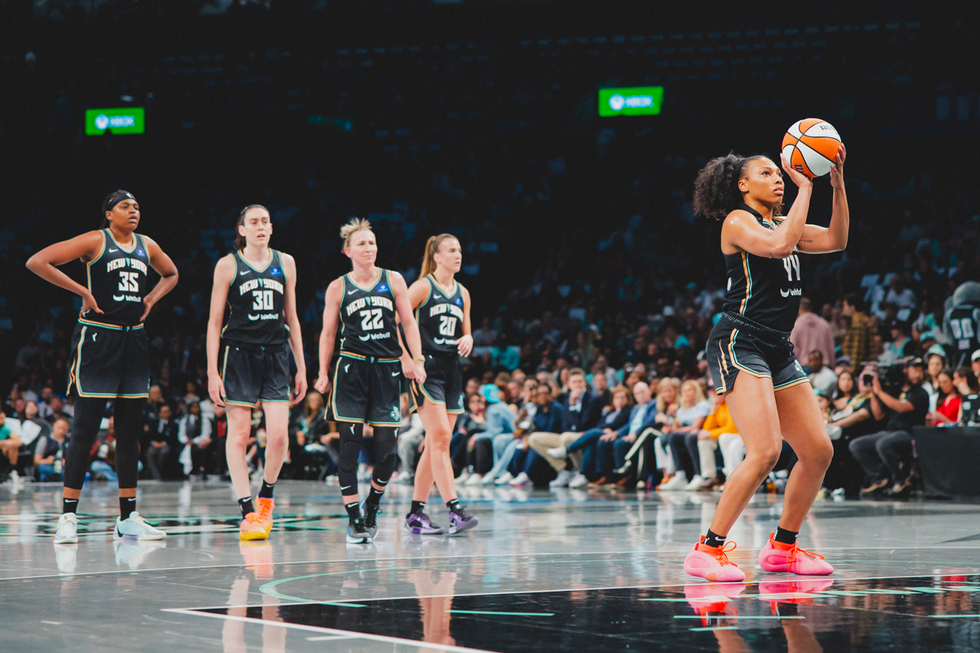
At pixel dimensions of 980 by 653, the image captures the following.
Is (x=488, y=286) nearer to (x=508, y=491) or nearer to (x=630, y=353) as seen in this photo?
(x=630, y=353)

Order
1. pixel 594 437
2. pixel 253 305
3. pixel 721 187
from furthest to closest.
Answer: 1. pixel 594 437
2. pixel 253 305
3. pixel 721 187

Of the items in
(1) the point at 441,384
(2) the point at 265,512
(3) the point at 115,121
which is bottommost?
(2) the point at 265,512

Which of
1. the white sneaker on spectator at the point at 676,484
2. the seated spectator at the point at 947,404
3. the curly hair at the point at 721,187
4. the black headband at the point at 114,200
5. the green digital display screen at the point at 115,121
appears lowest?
the white sneaker on spectator at the point at 676,484

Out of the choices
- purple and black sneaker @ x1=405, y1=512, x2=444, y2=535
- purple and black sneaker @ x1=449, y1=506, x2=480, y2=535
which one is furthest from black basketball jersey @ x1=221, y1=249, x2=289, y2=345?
purple and black sneaker @ x1=449, y1=506, x2=480, y2=535

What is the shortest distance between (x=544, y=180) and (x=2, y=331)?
11.1 m

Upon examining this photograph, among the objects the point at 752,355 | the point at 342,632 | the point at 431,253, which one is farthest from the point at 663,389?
the point at 342,632

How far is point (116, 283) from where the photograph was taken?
7.14 metres

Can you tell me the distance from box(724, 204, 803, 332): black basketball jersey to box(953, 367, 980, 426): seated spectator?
A: 626 centimetres

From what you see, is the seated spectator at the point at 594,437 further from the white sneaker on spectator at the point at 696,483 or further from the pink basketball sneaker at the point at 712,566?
the pink basketball sneaker at the point at 712,566

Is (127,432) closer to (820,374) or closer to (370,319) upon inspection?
(370,319)

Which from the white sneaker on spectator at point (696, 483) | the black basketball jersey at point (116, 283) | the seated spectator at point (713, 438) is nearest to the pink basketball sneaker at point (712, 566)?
the black basketball jersey at point (116, 283)

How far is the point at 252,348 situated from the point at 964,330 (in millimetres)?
8813

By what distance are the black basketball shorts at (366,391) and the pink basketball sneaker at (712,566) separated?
2795 mm

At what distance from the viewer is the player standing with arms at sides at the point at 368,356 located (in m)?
7.26
